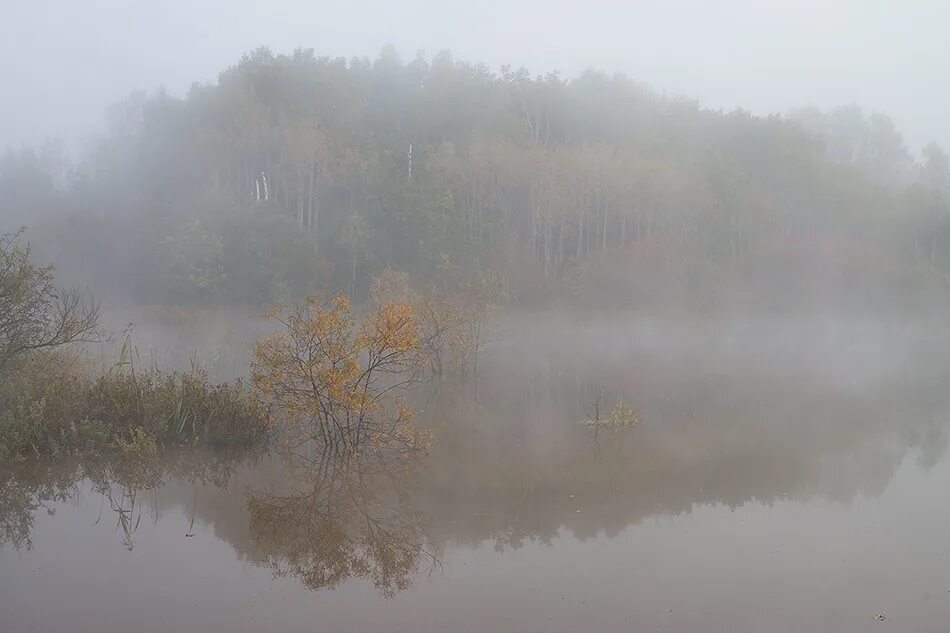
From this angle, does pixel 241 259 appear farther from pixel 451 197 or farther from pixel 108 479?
pixel 108 479

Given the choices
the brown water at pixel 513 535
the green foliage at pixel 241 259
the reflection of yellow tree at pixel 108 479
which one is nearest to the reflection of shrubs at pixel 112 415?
the reflection of yellow tree at pixel 108 479

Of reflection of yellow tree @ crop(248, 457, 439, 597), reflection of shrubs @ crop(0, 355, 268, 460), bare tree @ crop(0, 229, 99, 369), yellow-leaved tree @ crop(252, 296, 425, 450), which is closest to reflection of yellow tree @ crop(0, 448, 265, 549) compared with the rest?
reflection of shrubs @ crop(0, 355, 268, 460)

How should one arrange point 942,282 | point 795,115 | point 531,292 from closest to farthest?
1. point 531,292
2. point 942,282
3. point 795,115

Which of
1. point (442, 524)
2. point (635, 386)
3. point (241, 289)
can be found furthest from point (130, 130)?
point (442, 524)

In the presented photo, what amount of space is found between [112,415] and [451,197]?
37.5 meters

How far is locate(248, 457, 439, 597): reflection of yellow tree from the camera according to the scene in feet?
24.0

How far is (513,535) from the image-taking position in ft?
27.7

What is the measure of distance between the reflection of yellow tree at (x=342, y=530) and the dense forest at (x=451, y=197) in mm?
31046

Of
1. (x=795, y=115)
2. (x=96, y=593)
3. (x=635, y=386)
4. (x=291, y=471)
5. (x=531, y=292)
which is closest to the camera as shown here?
(x=96, y=593)

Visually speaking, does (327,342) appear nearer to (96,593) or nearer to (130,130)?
(96,593)

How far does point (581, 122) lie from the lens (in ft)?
186

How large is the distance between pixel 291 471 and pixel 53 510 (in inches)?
114

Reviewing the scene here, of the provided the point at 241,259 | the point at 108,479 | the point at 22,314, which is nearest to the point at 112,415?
the point at 108,479

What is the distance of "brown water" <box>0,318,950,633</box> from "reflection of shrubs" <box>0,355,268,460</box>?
0.53 metres
